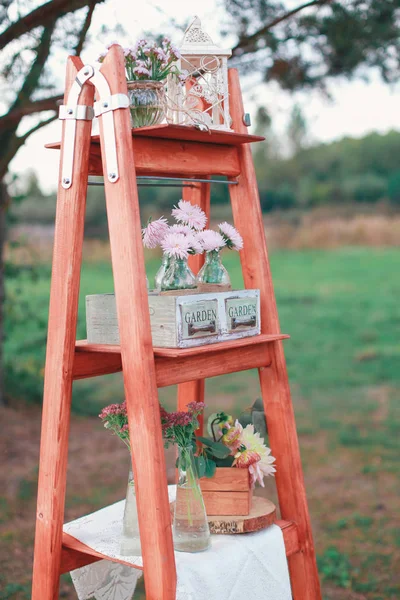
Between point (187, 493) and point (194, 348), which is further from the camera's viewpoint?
point (187, 493)

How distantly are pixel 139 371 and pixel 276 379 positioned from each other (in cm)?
49

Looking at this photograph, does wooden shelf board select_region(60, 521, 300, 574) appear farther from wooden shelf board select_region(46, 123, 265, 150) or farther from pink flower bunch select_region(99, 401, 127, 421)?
wooden shelf board select_region(46, 123, 265, 150)

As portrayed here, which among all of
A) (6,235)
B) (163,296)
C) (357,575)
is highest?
(6,235)

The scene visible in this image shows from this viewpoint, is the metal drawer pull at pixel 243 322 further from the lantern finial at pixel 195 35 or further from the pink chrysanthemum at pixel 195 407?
the lantern finial at pixel 195 35

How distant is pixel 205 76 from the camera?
170 centimetres

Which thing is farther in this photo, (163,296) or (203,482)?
(203,482)

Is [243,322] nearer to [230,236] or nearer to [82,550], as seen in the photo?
[230,236]

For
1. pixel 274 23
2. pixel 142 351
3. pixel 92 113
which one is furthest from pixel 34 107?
pixel 142 351

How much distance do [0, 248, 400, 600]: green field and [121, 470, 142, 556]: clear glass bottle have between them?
1462 millimetres

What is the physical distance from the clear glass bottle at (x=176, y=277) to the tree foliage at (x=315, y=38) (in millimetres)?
1530

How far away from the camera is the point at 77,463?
407cm

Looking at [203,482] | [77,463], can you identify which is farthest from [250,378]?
[203,482]

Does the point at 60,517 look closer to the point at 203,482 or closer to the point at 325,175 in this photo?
the point at 203,482

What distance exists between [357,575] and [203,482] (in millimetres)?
1524
